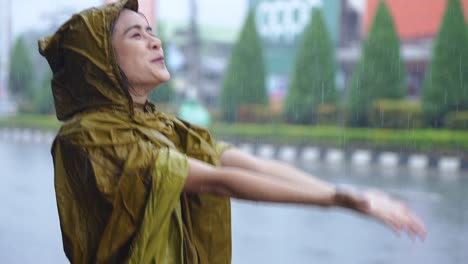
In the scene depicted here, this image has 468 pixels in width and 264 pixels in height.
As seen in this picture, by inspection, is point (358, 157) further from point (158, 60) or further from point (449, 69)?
point (158, 60)

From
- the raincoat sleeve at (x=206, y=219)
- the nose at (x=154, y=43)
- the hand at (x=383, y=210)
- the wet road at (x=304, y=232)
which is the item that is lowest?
the wet road at (x=304, y=232)

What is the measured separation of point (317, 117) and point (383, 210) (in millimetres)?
15989

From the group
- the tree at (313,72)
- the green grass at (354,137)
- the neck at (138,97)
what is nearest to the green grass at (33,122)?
the green grass at (354,137)

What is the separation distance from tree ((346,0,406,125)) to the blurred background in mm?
24

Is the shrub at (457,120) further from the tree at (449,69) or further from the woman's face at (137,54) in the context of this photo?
the woman's face at (137,54)

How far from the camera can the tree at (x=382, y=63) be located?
15492 millimetres

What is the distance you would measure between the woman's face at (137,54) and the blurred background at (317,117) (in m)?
0.51

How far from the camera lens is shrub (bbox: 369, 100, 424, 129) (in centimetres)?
1470

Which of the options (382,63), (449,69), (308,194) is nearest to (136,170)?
(308,194)

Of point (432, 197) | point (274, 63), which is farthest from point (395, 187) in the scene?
point (274, 63)

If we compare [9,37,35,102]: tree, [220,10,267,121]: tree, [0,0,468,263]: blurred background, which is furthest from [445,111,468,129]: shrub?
[9,37,35,102]: tree

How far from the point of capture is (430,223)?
6.68 meters

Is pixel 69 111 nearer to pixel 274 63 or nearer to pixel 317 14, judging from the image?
pixel 317 14

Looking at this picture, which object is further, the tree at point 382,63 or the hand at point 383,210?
the tree at point 382,63
